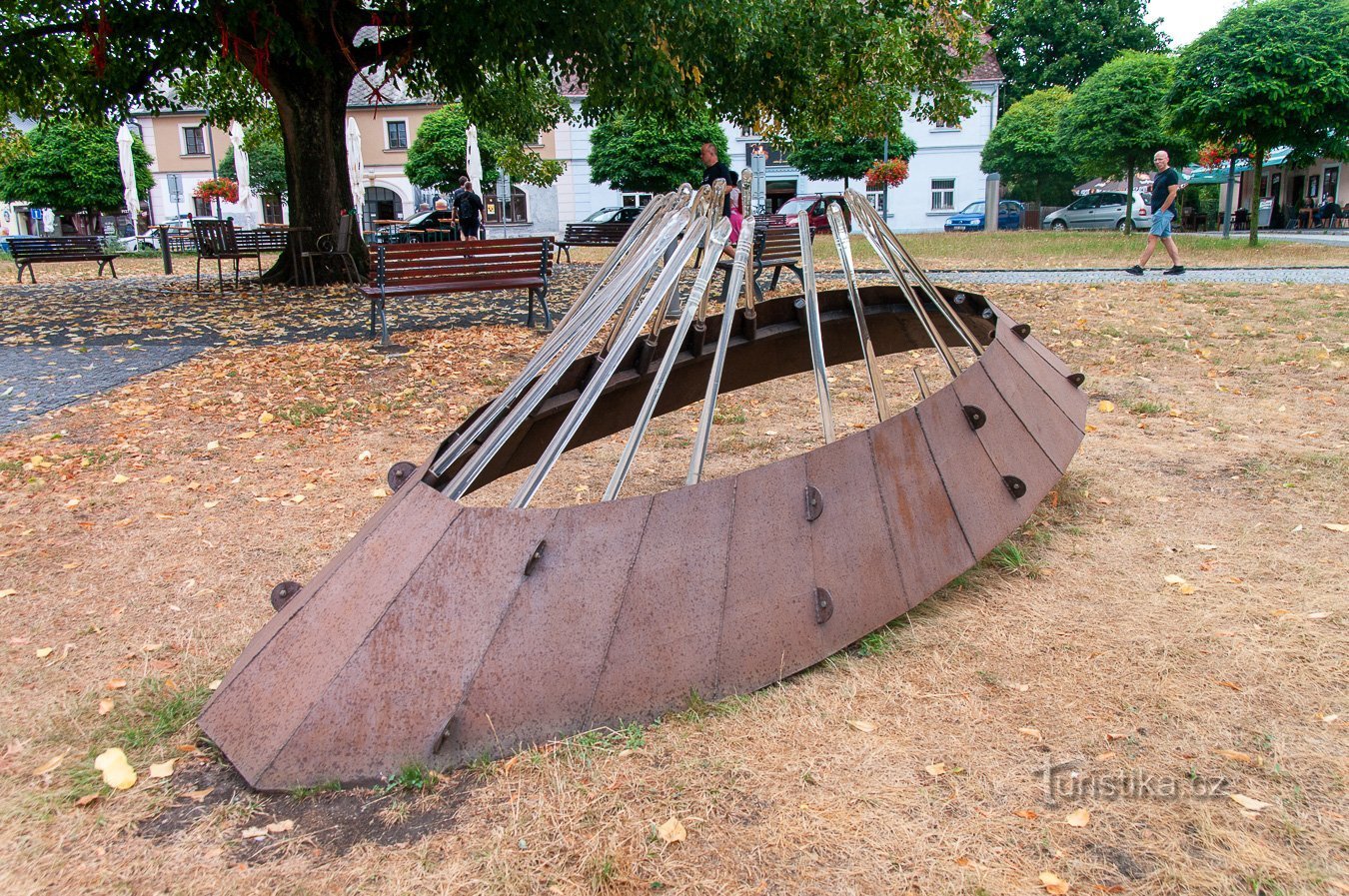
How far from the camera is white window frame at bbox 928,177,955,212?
147ft

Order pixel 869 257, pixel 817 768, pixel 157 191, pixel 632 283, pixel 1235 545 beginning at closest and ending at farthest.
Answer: pixel 817 768 < pixel 632 283 < pixel 1235 545 < pixel 869 257 < pixel 157 191

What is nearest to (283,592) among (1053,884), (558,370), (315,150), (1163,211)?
(558,370)

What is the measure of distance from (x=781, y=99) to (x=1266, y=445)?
9.12m

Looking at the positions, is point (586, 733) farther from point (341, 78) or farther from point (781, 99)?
point (341, 78)

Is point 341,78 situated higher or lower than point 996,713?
higher

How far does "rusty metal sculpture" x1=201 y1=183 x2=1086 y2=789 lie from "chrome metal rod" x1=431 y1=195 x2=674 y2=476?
13 millimetres

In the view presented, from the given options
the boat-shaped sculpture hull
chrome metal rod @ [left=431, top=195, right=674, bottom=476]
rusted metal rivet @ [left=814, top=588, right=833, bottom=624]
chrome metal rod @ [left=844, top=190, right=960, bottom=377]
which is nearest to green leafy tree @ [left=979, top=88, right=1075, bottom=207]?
chrome metal rod @ [left=844, top=190, right=960, bottom=377]

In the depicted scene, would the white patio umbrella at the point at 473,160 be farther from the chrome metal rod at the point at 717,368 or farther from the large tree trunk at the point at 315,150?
the chrome metal rod at the point at 717,368

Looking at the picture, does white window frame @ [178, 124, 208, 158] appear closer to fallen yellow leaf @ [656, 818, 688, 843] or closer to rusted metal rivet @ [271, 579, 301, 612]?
rusted metal rivet @ [271, 579, 301, 612]

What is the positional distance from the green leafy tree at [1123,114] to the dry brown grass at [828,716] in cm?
2720

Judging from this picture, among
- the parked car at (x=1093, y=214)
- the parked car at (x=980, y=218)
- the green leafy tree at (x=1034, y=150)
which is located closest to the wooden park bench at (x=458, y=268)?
the parked car at (x=1093, y=214)

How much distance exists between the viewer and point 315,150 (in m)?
13.4

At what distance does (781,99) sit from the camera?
12922 millimetres

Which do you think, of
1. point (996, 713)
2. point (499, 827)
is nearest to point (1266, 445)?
point (996, 713)
